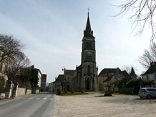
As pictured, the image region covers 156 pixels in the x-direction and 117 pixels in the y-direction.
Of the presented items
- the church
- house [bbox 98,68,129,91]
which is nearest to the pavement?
the church

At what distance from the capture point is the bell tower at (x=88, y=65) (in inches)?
3209

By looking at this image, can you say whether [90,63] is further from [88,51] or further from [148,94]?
[148,94]

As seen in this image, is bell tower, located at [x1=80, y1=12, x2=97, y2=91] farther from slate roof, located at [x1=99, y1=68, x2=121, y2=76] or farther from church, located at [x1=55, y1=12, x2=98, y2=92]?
slate roof, located at [x1=99, y1=68, x2=121, y2=76]

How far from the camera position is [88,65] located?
8325cm

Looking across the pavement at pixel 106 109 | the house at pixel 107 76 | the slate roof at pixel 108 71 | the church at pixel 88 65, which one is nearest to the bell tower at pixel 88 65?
the church at pixel 88 65

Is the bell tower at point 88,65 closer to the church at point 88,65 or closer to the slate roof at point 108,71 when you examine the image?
the church at point 88,65

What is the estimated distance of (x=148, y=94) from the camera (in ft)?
107

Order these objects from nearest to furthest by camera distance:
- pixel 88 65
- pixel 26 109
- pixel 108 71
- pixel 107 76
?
1. pixel 26 109
2. pixel 88 65
3. pixel 107 76
4. pixel 108 71

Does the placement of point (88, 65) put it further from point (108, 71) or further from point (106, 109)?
point (106, 109)

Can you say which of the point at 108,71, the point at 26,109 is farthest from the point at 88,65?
the point at 26,109

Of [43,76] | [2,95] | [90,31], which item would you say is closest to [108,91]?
[2,95]

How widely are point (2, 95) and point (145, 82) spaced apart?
1333 inches

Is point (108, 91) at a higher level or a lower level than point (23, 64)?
lower

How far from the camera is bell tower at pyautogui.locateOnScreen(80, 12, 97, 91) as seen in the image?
81.5m
